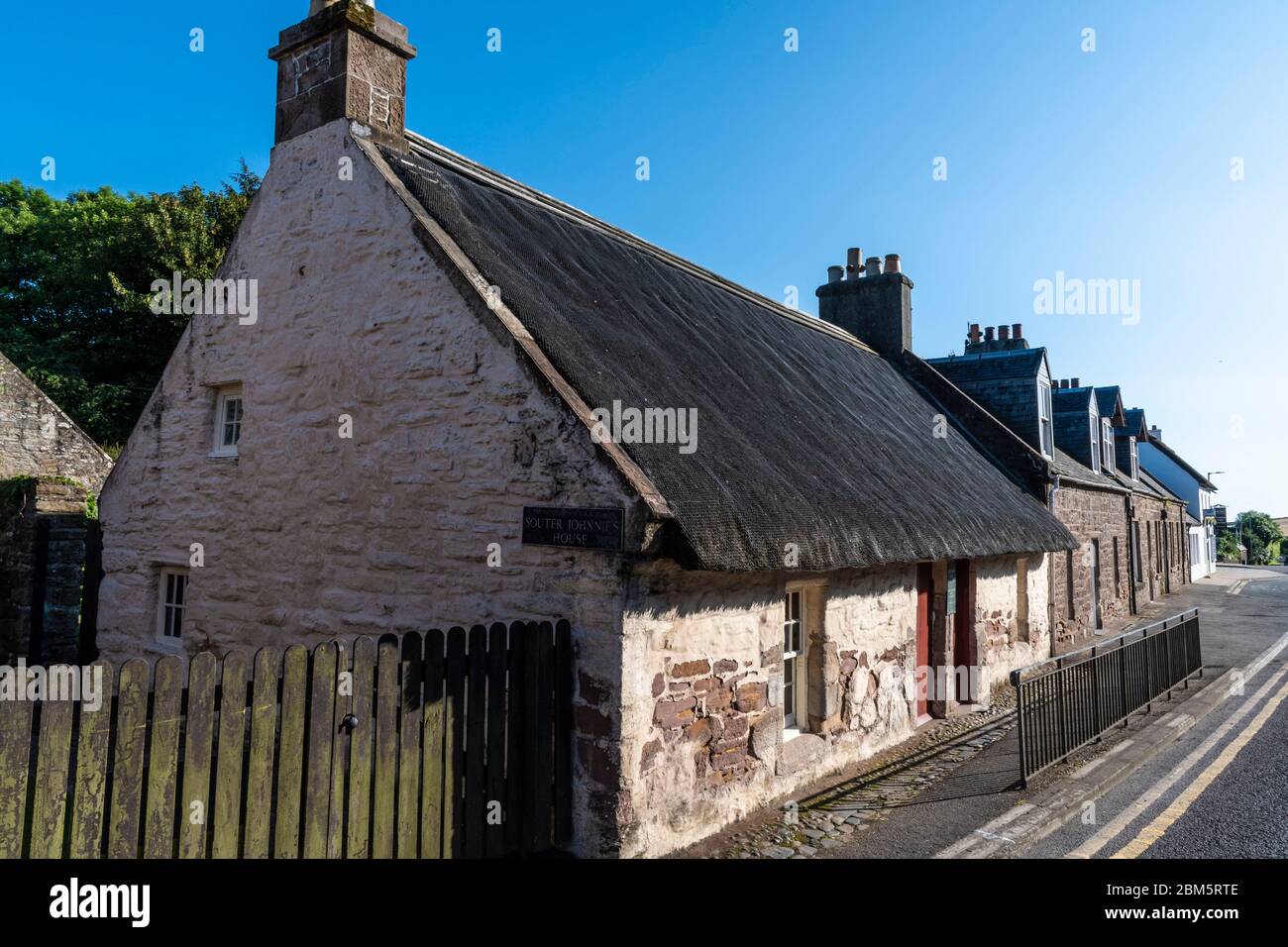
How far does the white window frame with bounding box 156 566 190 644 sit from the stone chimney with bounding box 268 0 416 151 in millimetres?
5042

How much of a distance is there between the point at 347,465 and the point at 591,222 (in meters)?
5.41

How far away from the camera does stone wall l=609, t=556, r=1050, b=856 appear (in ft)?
17.8

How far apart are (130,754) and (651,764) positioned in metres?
3.15

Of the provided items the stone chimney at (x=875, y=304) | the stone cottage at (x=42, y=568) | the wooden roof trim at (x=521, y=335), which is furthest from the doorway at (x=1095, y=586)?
A: the stone cottage at (x=42, y=568)

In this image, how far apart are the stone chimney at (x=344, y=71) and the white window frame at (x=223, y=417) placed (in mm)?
2783

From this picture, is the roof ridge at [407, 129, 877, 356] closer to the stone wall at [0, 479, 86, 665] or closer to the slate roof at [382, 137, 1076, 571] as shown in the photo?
the slate roof at [382, 137, 1076, 571]

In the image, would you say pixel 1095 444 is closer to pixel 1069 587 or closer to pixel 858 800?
pixel 1069 587

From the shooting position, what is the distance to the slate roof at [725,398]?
613 cm

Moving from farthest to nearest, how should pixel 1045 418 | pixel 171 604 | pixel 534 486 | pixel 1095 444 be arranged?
pixel 1095 444 → pixel 1045 418 → pixel 171 604 → pixel 534 486

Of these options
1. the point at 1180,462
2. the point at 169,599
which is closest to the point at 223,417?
the point at 169,599

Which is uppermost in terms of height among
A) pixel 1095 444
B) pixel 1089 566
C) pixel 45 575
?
pixel 1095 444

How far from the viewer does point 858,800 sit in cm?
698
